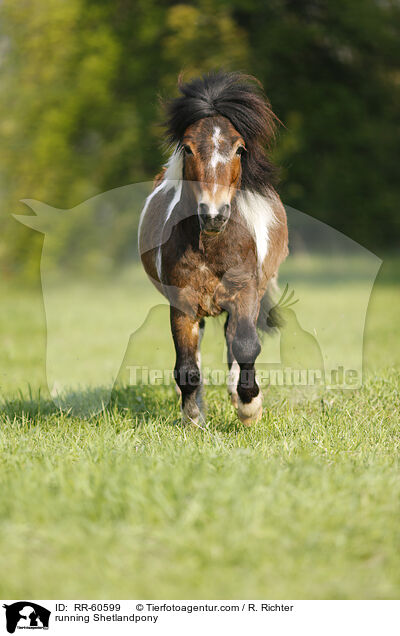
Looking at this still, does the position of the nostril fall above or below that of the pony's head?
below

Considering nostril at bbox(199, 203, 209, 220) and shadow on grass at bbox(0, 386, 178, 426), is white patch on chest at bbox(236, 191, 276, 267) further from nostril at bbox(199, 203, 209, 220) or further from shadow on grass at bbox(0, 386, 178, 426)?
shadow on grass at bbox(0, 386, 178, 426)

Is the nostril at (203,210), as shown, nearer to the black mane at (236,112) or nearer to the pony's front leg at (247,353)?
the black mane at (236,112)

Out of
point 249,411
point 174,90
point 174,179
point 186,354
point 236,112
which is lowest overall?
point 249,411

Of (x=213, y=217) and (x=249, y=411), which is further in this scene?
(x=249, y=411)

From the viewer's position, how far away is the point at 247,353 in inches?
169

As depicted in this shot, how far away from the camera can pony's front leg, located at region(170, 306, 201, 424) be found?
171 inches

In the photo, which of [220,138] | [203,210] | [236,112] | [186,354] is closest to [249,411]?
[186,354]

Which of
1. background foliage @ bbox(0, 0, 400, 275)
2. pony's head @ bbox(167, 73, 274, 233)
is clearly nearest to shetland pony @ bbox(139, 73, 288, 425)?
pony's head @ bbox(167, 73, 274, 233)

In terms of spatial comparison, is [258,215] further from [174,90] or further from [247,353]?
[174,90]

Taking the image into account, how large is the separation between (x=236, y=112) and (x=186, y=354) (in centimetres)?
162

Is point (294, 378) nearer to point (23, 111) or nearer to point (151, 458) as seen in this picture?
point (151, 458)

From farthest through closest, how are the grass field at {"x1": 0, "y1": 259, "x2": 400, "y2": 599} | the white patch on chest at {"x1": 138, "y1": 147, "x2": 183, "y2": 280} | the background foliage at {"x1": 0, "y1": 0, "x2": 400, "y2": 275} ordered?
the background foliage at {"x1": 0, "y1": 0, "x2": 400, "y2": 275}
the white patch on chest at {"x1": 138, "y1": 147, "x2": 183, "y2": 280}
the grass field at {"x1": 0, "y1": 259, "x2": 400, "y2": 599}
